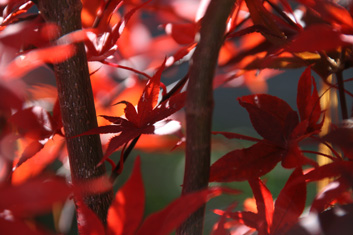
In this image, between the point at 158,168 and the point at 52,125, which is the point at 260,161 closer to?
the point at 52,125

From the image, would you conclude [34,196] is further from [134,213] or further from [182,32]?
[182,32]

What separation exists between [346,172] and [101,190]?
0.09 m

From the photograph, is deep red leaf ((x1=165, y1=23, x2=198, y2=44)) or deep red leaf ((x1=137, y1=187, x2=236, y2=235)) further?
deep red leaf ((x1=165, y1=23, x2=198, y2=44))

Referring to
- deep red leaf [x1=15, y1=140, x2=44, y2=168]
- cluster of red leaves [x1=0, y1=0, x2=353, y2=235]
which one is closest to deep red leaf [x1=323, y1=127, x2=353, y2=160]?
cluster of red leaves [x1=0, y1=0, x2=353, y2=235]

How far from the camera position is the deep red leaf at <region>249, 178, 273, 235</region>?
139mm

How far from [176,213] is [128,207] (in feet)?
0.06

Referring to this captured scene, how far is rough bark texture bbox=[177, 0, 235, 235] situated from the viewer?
8cm

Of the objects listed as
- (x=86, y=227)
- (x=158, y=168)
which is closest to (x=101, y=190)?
(x=86, y=227)

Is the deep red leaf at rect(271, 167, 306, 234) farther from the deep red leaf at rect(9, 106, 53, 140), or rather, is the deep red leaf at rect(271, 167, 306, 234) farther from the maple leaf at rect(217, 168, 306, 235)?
the deep red leaf at rect(9, 106, 53, 140)

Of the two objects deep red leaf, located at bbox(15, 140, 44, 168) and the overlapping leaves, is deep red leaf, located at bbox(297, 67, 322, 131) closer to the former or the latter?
the overlapping leaves

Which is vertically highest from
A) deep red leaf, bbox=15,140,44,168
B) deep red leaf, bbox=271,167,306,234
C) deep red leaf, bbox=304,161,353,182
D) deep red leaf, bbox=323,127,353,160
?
deep red leaf, bbox=323,127,353,160

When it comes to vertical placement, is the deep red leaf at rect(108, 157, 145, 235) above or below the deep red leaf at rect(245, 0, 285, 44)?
below

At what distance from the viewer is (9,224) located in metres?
0.08

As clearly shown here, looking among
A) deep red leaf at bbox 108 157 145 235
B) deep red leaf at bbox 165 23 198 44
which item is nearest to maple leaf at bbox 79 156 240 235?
deep red leaf at bbox 108 157 145 235
